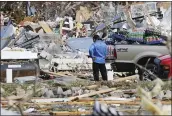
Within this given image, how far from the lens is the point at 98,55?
16.2 m

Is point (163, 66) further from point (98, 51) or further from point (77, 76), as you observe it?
point (77, 76)

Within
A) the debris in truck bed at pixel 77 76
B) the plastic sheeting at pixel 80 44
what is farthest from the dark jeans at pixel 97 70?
the plastic sheeting at pixel 80 44

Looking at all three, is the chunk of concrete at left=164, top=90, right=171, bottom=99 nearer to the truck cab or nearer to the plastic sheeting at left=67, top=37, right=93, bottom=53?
the truck cab

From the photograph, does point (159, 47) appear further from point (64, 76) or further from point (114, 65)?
point (64, 76)

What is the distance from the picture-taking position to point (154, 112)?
7.53m

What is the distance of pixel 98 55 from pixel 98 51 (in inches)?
5.4

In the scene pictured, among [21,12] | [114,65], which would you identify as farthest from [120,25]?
[21,12]

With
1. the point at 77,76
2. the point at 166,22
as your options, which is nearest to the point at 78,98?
the point at 77,76

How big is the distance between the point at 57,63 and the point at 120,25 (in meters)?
4.22

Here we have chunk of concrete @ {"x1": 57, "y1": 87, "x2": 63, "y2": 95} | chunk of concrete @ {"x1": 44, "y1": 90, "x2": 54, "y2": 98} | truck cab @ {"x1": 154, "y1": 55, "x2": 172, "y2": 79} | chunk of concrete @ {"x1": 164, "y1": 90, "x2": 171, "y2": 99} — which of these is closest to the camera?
chunk of concrete @ {"x1": 164, "y1": 90, "x2": 171, "y2": 99}

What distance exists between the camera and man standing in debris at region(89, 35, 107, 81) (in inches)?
637

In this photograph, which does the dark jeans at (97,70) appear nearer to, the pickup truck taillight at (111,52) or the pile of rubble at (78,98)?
the pickup truck taillight at (111,52)

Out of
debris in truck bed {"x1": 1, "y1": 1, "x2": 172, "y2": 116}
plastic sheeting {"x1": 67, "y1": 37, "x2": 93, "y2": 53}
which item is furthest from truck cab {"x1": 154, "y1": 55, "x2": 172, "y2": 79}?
plastic sheeting {"x1": 67, "y1": 37, "x2": 93, "y2": 53}

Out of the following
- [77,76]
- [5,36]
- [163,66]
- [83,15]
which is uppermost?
[83,15]
